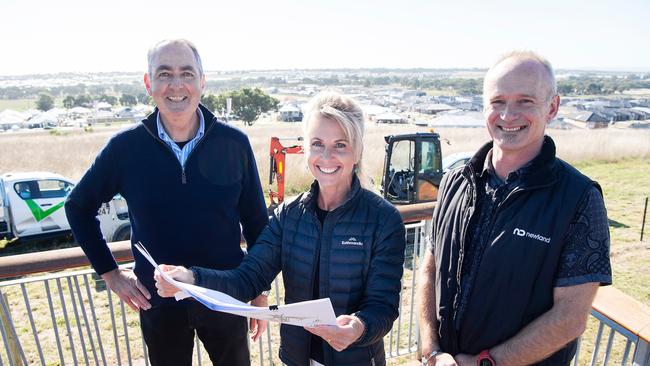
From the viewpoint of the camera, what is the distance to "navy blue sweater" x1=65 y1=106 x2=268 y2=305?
6.82 feet

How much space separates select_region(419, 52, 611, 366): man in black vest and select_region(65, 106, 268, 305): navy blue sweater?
1084 mm

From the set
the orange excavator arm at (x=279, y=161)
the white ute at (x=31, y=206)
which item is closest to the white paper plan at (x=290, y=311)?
the white ute at (x=31, y=206)

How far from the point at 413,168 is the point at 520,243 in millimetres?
8593

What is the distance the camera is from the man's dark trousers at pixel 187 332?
217 centimetres

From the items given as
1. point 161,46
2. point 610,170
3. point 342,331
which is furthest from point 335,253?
point 610,170

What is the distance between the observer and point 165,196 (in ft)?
6.81

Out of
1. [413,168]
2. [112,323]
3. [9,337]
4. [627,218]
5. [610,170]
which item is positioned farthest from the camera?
[610,170]

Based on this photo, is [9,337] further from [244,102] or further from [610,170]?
[244,102]

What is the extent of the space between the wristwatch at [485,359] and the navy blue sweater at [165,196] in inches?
48.6

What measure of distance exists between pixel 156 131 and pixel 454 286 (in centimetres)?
155

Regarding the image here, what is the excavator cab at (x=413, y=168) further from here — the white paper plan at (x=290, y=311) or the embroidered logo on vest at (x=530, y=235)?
the white paper plan at (x=290, y=311)

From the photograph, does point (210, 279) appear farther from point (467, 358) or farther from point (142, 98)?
point (142, 98)

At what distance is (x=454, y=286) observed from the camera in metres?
1.76

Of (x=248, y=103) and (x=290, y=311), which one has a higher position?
(x=290, y=311)
